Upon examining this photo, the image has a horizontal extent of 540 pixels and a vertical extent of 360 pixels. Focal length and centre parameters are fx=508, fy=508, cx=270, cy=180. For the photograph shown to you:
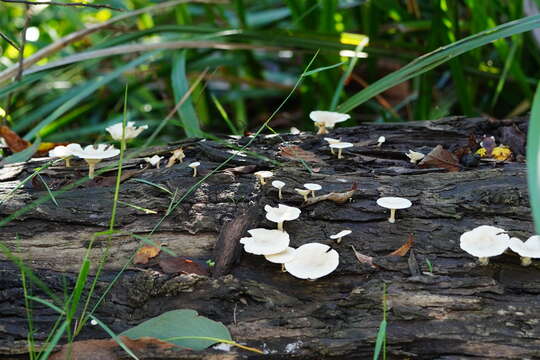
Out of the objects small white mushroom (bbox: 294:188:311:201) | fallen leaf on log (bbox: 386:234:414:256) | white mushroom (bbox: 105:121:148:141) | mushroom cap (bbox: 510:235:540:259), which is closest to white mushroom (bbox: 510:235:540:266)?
mushroom cap (bbox: 510:235:540:259)

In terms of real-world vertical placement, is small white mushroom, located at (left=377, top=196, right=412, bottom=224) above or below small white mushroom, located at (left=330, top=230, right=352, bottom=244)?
above

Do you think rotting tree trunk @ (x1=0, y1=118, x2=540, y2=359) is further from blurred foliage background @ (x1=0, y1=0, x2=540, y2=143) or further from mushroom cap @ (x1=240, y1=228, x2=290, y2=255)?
blurred foliage background @ (x1=0, y1=0, x2=540, y2=143)

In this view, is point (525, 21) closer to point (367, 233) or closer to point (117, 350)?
point (367, 233)

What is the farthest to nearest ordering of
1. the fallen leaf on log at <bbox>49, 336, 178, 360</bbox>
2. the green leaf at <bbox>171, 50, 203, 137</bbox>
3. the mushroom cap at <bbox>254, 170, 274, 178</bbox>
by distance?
the green leaf at <bbox>171, 50, 203, 137</bbox> → the mushroom cap at <bbox>254, 170, 274, 178</bbox> → the fallen leaf on log at <bbox>49, 336, 178, 360</bbox>

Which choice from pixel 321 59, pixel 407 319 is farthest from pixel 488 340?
pixel 321 59

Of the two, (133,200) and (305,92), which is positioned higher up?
(305,92)

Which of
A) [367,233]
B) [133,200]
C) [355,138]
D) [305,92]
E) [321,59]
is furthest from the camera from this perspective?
[305,92]
